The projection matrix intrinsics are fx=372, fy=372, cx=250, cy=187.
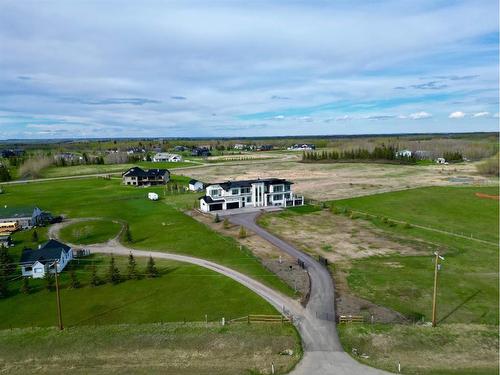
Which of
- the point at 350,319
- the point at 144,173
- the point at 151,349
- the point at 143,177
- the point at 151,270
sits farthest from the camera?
the point at 144,173

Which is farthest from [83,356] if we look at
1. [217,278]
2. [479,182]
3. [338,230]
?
[479,182]

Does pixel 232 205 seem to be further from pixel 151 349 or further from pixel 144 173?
pixel 151 349

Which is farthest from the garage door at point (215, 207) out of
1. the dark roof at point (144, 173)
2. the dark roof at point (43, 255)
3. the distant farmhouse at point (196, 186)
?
the dark roof at point (144, 173)

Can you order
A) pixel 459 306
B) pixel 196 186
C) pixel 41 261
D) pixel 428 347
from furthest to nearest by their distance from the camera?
pixel 196 186
pixel 41 261
pixel 459 306
pixel 428 347

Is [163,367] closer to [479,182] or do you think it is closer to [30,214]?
[30,214]

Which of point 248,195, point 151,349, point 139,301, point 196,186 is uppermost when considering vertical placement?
point 248,195

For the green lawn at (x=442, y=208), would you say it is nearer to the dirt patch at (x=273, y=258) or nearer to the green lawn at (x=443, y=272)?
the green lawn at (x=443, y=272)

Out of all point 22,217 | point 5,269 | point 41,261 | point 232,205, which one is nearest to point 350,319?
point 41,261

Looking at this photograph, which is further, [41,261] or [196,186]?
[196,186]
